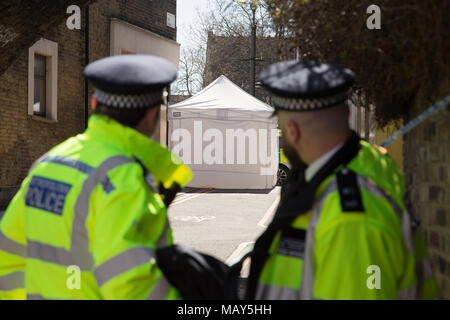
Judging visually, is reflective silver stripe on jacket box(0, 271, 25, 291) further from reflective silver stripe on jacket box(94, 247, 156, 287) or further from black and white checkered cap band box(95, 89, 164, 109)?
black and white checkered cap band box(95, 89, 164, 109)

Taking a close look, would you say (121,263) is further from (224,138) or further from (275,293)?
(224,138)

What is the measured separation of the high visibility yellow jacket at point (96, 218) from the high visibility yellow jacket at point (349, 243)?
39 cm

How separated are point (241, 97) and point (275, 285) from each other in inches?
819

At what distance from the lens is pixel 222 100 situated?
2223 centimetres

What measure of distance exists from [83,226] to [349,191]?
91 cm

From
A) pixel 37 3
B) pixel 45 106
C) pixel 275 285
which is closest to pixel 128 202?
pixel 275 285

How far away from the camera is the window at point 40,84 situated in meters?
17.3

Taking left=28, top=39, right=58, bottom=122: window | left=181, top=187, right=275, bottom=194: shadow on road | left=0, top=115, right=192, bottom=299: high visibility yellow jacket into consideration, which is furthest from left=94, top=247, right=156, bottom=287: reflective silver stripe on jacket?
left=181, top=187, right=275, bottom=194: shadow on road

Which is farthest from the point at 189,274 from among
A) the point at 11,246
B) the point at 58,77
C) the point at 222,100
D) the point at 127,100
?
the point at 222,100

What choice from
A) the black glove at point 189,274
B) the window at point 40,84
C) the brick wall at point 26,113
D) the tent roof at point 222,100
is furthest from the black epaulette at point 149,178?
the tent roof at point 222,100

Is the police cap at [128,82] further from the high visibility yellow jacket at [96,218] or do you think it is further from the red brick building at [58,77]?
the red brick building at [58,77]

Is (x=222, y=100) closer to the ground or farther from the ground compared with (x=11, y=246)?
farther from the ground

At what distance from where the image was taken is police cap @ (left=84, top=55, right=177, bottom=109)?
2451 mm
